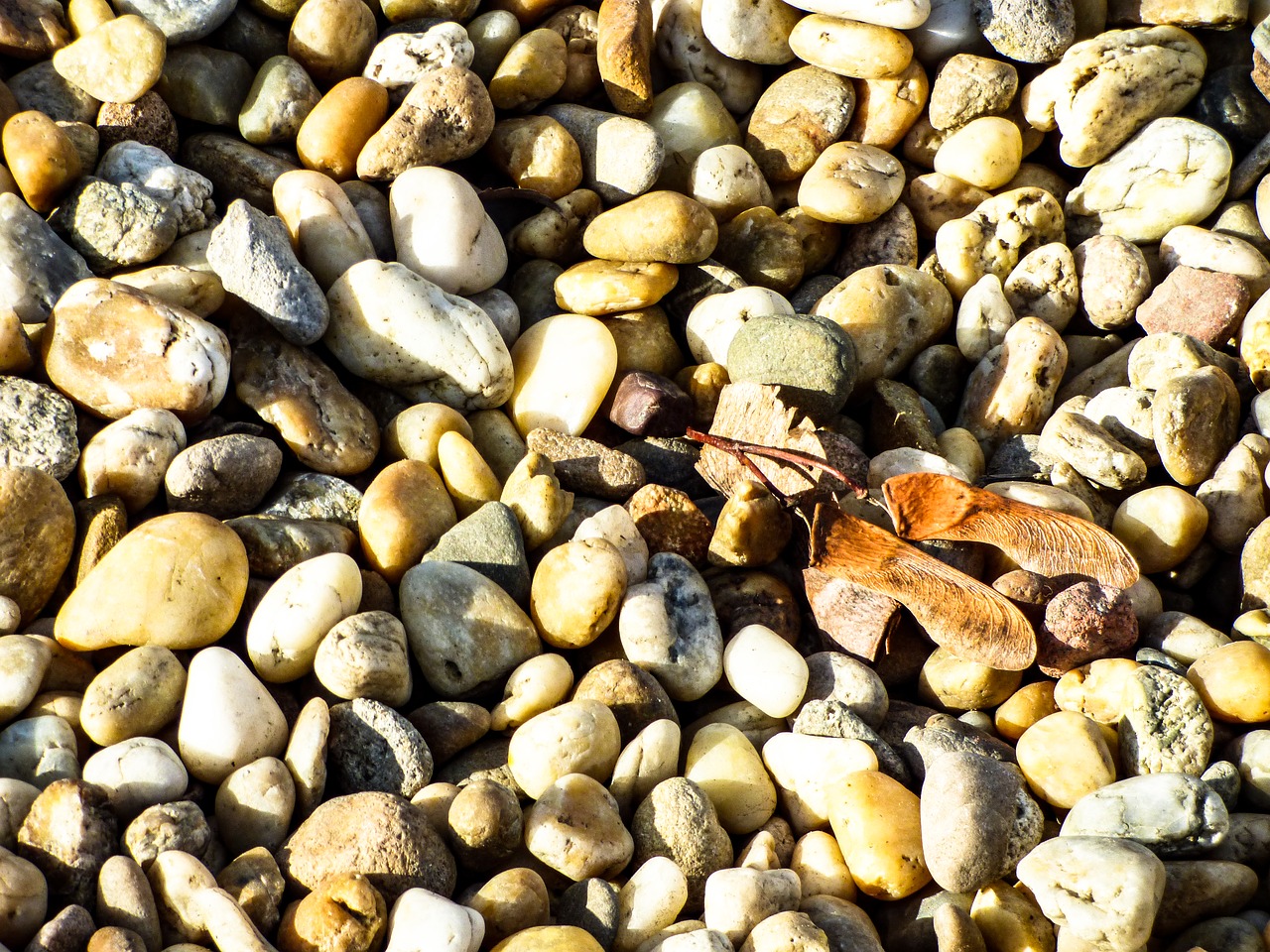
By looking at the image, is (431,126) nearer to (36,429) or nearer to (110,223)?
(110,223)

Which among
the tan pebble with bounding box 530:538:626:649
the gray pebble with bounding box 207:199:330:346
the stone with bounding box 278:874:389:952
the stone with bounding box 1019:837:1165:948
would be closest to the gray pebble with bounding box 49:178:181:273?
the gray pebble with bounding box 207:199:330:346

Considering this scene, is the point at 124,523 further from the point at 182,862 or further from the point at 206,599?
the point at 182,862

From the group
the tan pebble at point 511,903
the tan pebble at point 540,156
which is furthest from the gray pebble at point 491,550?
the tan pebble at point 540,156

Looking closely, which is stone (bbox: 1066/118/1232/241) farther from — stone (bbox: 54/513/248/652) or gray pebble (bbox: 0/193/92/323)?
gray pebble (bbox: 0/193/92/323)

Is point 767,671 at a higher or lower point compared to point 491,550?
lower

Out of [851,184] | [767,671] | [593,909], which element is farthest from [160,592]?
[851,184]

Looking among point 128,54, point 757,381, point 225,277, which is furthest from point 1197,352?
point 128,54
